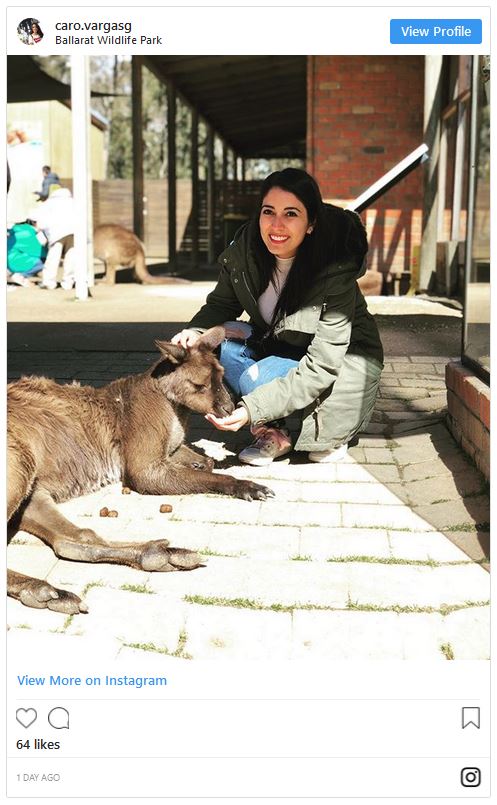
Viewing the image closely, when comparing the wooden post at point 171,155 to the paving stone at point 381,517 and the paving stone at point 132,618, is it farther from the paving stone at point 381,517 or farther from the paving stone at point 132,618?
the paving stone at point 132,618

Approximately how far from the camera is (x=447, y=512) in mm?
3639

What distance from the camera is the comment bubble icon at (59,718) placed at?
6.54ft

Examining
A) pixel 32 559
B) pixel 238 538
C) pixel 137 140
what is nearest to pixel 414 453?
pixel 238 538

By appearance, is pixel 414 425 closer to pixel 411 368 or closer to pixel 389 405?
pixel 389 405

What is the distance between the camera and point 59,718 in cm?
201

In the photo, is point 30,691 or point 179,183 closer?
point 30,691

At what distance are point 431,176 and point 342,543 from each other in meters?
9.57

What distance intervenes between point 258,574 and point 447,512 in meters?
0.98
